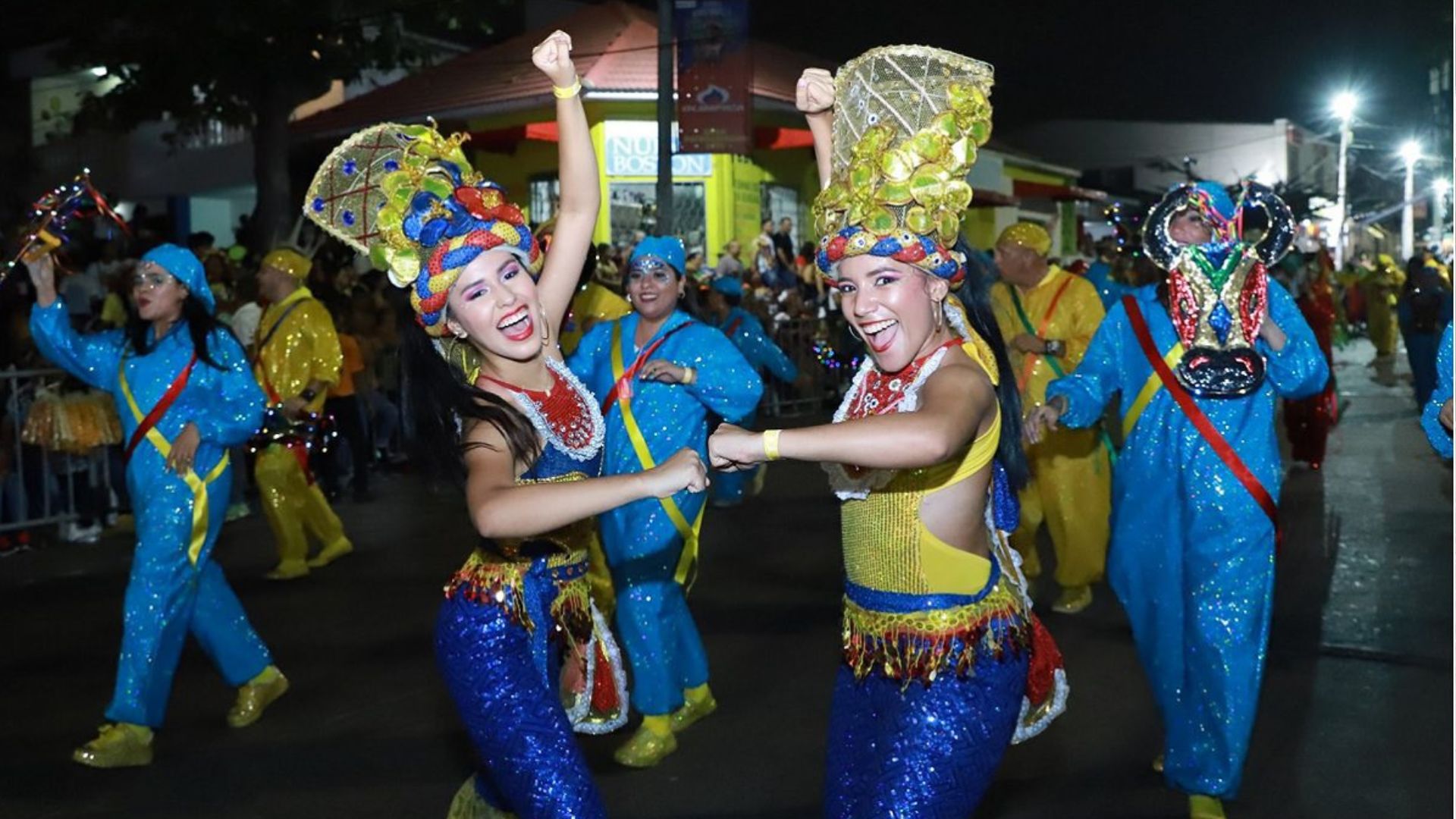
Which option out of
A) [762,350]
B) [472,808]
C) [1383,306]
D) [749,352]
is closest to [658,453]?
[472,808]

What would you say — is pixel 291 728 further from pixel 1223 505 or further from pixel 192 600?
pixel 1223 505

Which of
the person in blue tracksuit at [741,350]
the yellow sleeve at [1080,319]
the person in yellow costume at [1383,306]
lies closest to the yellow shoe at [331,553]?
the person in blue tracksuit at [741,350]

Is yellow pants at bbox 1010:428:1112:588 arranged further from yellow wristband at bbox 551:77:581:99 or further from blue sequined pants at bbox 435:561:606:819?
blue sequined pants at bbox 435:561:606:819

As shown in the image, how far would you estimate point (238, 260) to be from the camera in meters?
15.0

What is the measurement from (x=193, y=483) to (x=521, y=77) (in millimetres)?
18309

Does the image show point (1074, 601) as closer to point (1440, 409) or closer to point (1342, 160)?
point (1440, 409)

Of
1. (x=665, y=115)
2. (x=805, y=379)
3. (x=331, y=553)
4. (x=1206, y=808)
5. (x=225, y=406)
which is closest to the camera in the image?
(x=1206, y=808)

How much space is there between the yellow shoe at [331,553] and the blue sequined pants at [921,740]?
7045mm

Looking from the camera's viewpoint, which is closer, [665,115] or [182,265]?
[182,265]

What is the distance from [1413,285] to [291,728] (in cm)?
1462

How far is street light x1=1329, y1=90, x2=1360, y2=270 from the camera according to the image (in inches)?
2243

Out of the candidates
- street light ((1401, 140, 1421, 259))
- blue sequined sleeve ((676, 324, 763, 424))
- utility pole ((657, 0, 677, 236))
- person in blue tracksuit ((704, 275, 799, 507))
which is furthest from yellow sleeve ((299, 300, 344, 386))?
street light ((1401, 140, 1421, 259))

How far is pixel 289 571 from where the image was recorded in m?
9.87

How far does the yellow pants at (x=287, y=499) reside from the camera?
32.3ft
